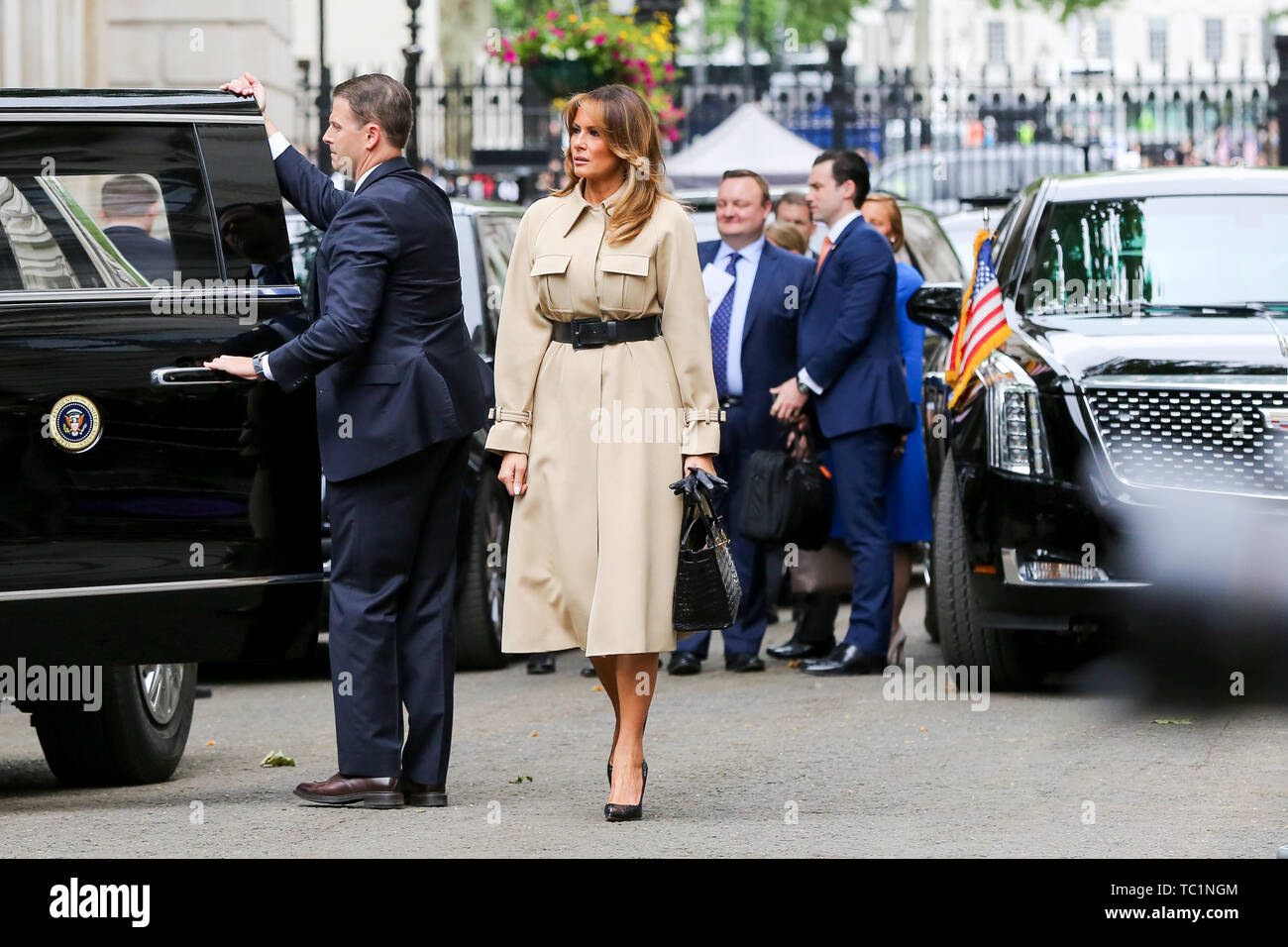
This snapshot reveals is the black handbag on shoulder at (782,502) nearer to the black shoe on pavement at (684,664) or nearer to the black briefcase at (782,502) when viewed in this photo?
the black briefcase at (782,502)

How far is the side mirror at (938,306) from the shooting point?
343 inches

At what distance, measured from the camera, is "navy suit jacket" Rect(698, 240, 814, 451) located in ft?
30.0

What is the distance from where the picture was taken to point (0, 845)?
5430 mm

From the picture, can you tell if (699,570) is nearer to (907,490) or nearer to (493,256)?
(907,490)

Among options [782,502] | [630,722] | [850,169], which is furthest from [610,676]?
[850,169]

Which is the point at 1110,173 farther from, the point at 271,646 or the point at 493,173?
the point at 493,173

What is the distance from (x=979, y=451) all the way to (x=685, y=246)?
2.31 metres

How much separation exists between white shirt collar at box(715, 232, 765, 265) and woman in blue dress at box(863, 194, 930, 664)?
441mm

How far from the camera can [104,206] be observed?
19.9 feet

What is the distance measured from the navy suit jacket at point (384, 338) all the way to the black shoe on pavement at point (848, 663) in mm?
3333

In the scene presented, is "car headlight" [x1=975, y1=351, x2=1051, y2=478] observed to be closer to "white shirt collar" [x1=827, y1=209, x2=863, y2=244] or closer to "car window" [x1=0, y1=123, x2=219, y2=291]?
"white shirt collar" [x1=827, y1=209, x2=863, y2=244]

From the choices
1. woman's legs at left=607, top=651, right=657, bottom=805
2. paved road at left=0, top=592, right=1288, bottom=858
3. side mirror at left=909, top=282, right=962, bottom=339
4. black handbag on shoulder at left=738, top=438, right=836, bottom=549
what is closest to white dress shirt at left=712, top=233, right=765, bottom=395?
black handbag on shoulder at left=738, top=438, right=836, bottom=549

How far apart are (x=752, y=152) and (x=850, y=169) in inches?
445
